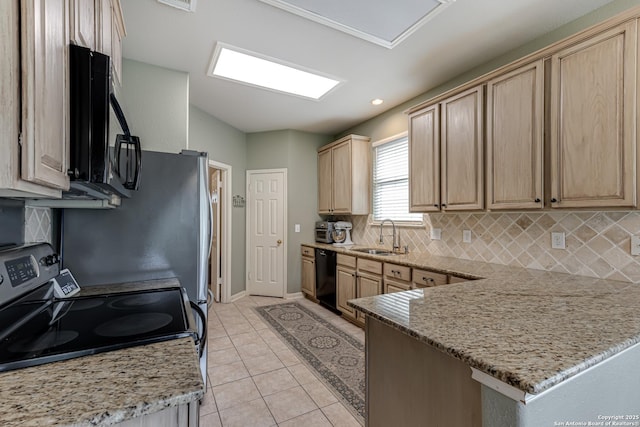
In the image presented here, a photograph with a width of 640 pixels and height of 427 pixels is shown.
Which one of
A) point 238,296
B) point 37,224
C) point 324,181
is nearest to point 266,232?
point 238,296

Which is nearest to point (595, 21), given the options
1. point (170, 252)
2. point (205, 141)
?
point (170, 252)

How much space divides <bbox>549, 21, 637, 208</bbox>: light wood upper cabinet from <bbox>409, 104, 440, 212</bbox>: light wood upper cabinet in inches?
35.9

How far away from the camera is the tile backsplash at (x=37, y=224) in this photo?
135 centimetres

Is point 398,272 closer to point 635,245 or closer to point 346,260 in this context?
point 346,260

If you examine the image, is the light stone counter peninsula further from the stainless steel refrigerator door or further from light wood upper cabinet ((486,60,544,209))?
the stainless steel refrigerator door

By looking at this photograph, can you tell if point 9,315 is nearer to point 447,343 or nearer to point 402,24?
point 447,343

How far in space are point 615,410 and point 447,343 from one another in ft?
2.11

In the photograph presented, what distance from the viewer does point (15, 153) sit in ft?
2.02

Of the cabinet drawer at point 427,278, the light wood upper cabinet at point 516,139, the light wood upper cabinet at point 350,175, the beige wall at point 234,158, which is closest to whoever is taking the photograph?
the light wood upper cabinet at point 516,139

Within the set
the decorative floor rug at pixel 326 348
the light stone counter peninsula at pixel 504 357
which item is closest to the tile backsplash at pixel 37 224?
the light stone counter peninsula at pixel 504 357

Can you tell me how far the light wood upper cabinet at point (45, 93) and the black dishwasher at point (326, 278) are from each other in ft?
10.9

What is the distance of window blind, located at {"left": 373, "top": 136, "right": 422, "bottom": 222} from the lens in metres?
3.54

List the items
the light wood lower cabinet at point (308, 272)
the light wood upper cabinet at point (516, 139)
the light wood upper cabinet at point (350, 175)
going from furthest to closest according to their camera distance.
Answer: the light wood lower cabinet at point (308, 272) < the light wood upper cabinet at point (350, 175) < the light wood upper cabinet at point (516, 139)

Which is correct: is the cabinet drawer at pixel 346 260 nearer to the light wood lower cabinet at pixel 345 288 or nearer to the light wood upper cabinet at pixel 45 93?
the light wood lower cabinet at pixel 345 288
